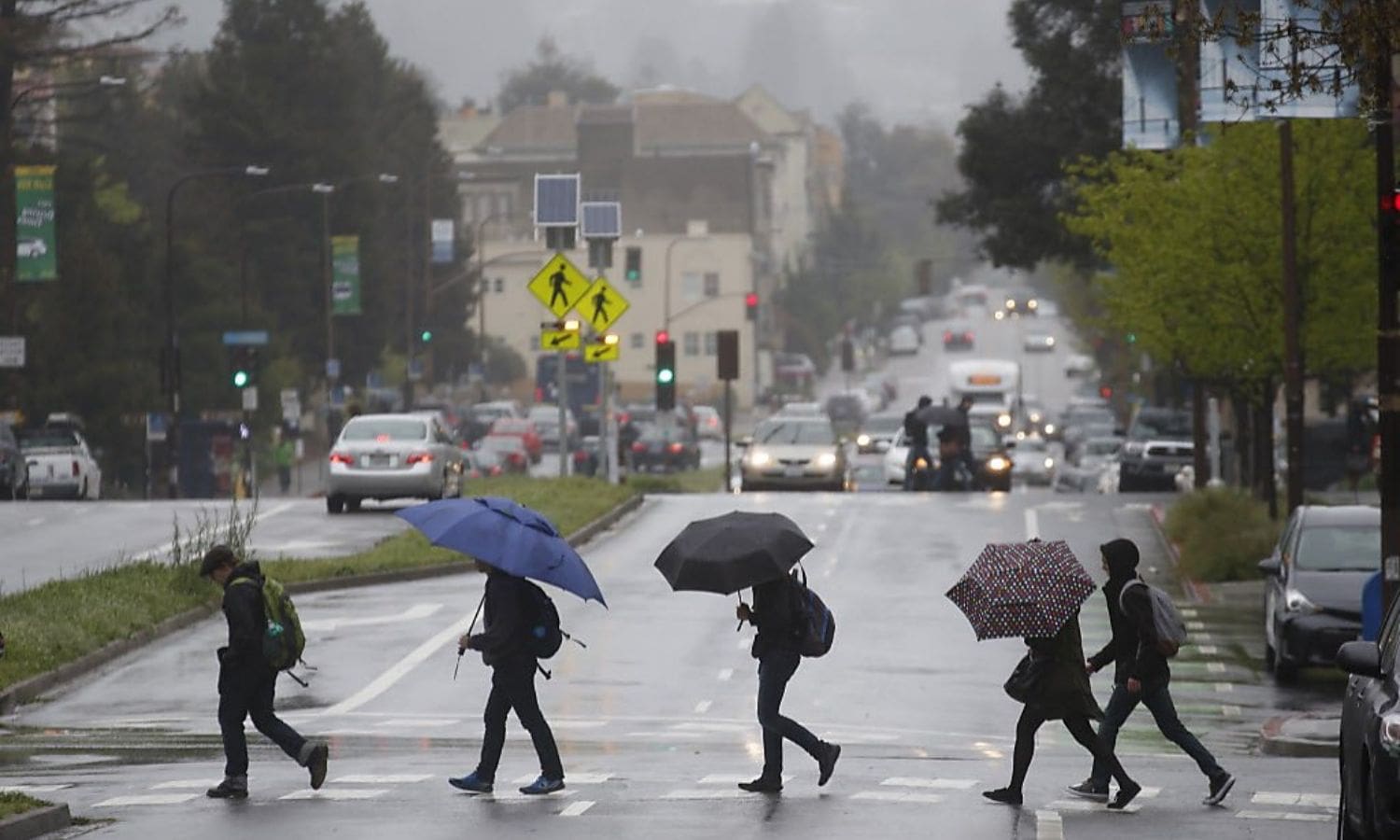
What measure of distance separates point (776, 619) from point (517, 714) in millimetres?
1698

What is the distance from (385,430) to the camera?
4462 centimetres

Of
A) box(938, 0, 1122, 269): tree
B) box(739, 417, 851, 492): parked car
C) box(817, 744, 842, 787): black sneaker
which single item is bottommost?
box(817, 744, 842, 787): black sneaker

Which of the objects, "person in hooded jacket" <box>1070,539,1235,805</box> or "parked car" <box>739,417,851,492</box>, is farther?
"parked car" <box>739,417,851,492</box>

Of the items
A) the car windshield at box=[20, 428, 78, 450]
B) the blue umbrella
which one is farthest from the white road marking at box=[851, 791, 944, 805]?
the car windshield at box=[20, 428, 78, 450]

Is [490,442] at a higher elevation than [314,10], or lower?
lower

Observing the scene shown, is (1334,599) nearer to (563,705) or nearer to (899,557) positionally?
(563,705)

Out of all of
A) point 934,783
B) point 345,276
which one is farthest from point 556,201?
point 345,276

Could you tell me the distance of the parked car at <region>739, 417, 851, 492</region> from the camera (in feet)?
173

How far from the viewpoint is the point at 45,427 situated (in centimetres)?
6241

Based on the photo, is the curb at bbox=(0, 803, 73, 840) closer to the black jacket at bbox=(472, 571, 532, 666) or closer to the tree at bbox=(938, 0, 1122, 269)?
the black jacket at bbox=(472, 571, 532, 666)

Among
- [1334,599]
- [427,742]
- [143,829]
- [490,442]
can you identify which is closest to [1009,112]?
[490,442]

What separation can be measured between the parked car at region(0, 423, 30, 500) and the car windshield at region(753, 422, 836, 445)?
14.1m

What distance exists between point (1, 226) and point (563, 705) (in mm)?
48240

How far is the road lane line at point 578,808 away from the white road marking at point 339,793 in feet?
4.28
